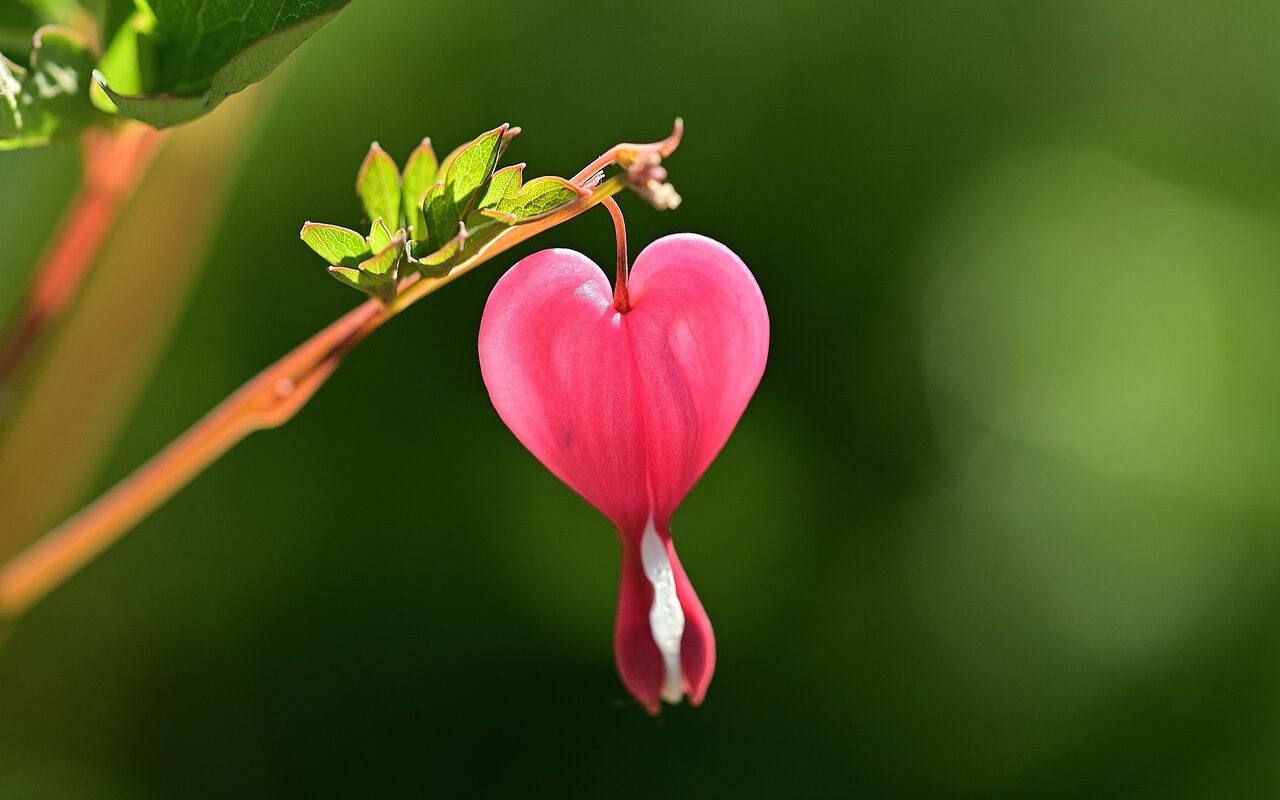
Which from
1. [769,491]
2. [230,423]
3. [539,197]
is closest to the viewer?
[539,197]

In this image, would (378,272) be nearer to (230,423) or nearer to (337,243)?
(337,243)

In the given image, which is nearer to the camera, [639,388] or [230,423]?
[639,388]

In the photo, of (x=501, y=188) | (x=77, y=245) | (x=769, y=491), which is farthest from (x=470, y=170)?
(x=769, y=491)

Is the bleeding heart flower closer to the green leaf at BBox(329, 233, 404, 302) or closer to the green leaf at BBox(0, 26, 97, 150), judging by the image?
the green leaf at BBox(329, 233, 404, 302)

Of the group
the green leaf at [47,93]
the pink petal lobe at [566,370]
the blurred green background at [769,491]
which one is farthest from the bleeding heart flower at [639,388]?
the blurred green background at [769,491]

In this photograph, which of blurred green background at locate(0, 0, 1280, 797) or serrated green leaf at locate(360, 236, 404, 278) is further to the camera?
blurred green background at locate(0, 0, 1280, 797)

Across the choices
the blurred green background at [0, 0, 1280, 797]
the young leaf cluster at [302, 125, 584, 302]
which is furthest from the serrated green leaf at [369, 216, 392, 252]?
the blurred green background at [0, 0, 1280, 797]
